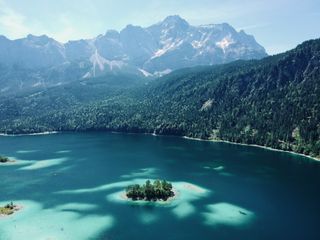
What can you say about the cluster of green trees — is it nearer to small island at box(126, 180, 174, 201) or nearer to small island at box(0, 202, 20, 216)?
small island at box(0, 202, 20, 216)

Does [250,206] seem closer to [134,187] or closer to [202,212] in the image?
[202,212]

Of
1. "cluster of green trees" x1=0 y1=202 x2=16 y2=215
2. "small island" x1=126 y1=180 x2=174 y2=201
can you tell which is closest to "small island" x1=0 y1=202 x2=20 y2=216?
"cluster of green trees" x1=0 y1=202 x2=16 y2=215

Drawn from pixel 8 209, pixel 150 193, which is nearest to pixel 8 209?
pixel 8 209

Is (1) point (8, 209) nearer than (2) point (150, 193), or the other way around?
(1) point (8, 209)

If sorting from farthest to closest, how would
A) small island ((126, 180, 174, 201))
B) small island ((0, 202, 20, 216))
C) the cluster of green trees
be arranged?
1. small island ((126, 180, 174, 201))
2. the cluster of green trees
3. small island ((0, 202, 20, 216))

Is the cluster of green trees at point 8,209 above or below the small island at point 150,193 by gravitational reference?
below

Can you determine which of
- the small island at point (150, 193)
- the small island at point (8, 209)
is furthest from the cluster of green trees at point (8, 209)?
the small island at point (150, 193)

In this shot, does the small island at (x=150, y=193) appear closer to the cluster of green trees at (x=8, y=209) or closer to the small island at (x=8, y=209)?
the small island at (x=8, y=209)

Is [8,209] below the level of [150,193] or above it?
below

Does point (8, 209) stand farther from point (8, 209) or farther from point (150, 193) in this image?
point (150, 193)
